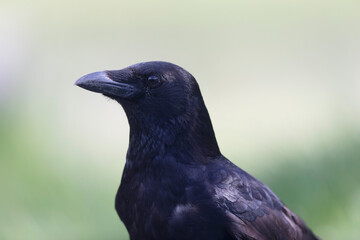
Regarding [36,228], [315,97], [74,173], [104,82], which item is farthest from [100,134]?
[104,82]

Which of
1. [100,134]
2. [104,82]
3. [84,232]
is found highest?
[104,82]

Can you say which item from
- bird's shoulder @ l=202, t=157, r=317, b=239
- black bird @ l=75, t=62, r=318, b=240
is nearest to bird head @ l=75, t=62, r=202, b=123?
black bird @ l=75, t=62, r=318, b=240

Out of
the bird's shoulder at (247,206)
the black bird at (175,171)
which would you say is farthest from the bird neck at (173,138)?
the bird's shoulder at (247,206)

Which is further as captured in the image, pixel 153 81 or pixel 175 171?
pixel 153 81

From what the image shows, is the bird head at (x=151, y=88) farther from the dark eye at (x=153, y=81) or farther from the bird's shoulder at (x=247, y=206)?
the bird's shoulder at (x=247, y=206)

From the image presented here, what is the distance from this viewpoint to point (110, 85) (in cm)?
467

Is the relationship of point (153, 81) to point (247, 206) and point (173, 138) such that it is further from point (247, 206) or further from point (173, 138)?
point (247, 206)

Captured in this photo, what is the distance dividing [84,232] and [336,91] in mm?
3222

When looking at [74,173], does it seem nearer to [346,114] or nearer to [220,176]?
[346,114]

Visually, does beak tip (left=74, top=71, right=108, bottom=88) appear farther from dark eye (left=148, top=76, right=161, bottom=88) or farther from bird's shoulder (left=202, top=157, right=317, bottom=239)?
bird's shoulder (left=202, top=157, right=317, bottom=239)

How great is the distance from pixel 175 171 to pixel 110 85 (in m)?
0.66

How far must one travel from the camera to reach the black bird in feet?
14.5

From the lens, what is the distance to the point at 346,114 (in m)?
7.91

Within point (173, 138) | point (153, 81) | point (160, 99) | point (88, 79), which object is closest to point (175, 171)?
point (173, 138)
